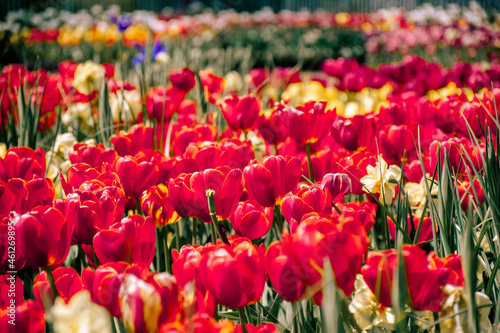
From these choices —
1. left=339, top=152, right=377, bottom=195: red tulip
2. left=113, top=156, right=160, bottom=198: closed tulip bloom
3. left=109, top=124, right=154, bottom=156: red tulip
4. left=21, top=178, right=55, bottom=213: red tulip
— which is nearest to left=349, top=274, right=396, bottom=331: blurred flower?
left=339, top=152, right=377, bottom=195: red tulip

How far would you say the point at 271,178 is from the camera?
2.96 feet

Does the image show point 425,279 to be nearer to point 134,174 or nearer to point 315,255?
point 315,255

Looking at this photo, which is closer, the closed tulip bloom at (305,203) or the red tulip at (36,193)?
the closed tulip bloom at (305,203)

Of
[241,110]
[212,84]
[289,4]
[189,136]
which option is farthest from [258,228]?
[289,4]

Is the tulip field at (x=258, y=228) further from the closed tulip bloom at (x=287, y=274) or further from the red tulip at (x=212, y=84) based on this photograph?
the red tulip at (x=212, y=84)

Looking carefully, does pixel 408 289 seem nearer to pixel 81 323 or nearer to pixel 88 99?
pixel 81 323

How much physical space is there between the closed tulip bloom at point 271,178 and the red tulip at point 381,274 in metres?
0.31

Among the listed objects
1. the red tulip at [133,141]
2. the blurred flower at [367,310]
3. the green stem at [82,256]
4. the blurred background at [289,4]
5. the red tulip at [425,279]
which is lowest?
the green stem at [82,256]

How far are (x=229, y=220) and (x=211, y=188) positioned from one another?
0.52 feet

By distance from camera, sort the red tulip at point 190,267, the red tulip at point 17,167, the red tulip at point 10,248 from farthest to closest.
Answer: the red tulip at point 17,167 < the red tulip at point 10,248 < the red tulip at point 190,267

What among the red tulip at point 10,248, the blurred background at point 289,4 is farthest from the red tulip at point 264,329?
the blurred background at point 289,4

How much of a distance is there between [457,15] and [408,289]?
11181mm

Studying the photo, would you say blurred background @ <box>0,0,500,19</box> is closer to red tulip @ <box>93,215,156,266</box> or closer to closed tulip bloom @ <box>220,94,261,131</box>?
closed tulip bloom @ <box>220,94,261,131</box>

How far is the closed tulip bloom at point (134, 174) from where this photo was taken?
98cm
